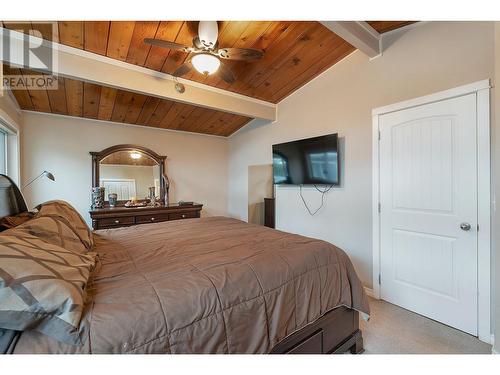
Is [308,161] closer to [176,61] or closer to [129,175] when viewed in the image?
[176,61]

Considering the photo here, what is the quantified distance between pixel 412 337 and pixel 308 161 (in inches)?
83.3

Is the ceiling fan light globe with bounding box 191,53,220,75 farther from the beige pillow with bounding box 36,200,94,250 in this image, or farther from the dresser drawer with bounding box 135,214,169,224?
the dresser drawer with bounding box 135,214,169,224

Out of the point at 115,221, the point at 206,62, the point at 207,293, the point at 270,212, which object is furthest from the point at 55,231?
the point at 270,212

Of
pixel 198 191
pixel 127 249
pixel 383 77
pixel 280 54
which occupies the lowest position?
pixel 127 249

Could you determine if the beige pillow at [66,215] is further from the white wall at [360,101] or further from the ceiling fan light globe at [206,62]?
the white wall at [360,101]

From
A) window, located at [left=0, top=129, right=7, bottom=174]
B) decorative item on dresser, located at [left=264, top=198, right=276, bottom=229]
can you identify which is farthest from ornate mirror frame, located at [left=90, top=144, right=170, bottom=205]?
decorative item on dresser, located at [left=264, top=198, right=276, bottom=229]

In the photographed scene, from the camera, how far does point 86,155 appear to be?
3584 mm

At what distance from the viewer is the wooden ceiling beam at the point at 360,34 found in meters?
2.05

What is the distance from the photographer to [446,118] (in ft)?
6.72

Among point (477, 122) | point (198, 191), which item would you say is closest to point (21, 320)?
point (477, 122)

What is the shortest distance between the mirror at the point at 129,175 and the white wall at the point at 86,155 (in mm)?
200

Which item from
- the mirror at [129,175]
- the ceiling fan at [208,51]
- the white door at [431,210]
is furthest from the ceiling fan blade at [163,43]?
the mirror at [129,175]
